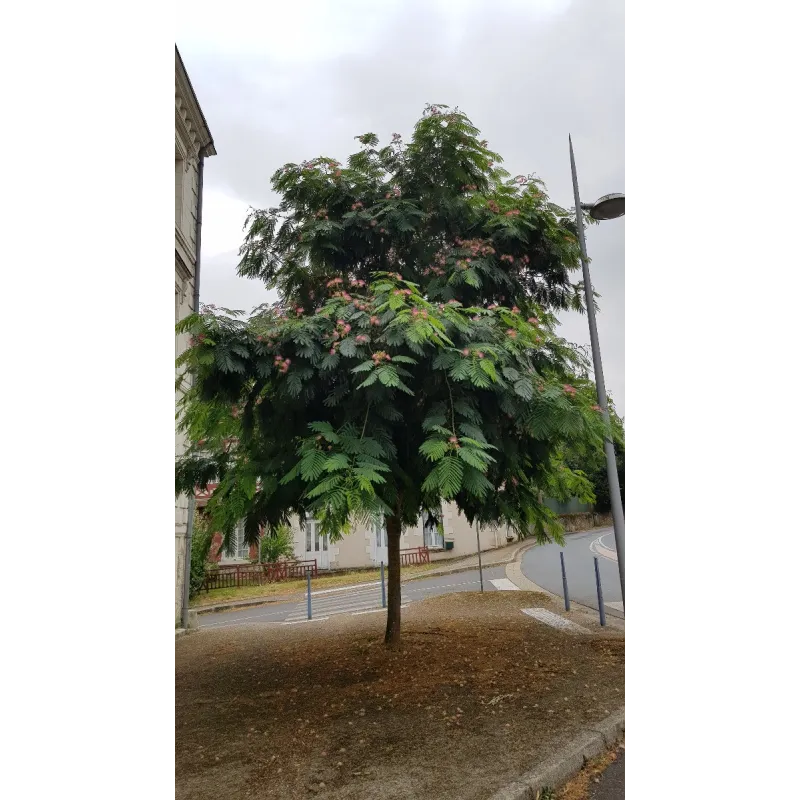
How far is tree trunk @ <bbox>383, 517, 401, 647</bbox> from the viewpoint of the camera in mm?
2454

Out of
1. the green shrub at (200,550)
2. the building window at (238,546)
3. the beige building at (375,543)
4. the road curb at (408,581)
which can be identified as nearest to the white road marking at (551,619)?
the road curb at (408,581)

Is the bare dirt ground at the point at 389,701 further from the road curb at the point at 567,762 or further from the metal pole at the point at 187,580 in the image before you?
the metal pole at the point at 187,580

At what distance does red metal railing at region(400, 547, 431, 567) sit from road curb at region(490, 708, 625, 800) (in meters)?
0.97

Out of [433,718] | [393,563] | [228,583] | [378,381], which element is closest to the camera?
[378,381]

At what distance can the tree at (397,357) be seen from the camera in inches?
63.1

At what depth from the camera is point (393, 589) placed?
2.62 meters

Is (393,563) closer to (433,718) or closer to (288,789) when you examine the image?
(433,718)

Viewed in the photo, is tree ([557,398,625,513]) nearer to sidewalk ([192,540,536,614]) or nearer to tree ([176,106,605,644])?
tree ([176,106,605,644])

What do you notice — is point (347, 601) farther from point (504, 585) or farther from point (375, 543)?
point (504, 585)

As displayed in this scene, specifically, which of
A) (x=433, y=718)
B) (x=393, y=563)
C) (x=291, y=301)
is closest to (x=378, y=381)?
(x=291, y=301)

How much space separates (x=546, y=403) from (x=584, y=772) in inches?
46.1

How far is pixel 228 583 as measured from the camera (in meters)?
1.91

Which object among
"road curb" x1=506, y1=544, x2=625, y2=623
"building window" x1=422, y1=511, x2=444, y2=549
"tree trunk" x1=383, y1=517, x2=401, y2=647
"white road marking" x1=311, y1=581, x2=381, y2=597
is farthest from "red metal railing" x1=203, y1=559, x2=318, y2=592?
"road curb" x1=506, y1=544, x2=625, y2=623

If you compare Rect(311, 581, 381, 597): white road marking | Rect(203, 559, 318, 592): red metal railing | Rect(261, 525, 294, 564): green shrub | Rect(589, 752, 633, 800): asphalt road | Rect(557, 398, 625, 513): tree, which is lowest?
Rect(589, 752, 633, 800): asphalt road
